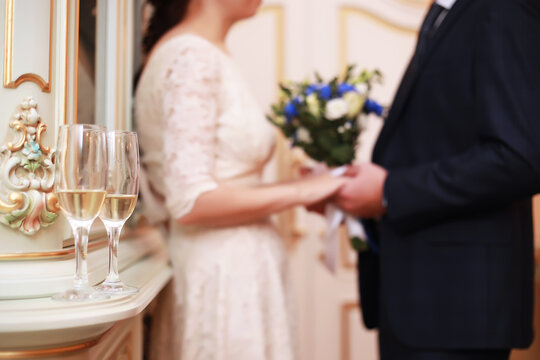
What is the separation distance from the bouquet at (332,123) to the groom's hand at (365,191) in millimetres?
85

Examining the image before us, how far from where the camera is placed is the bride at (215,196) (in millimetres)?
1287

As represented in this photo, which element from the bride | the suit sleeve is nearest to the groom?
the suit sleeve

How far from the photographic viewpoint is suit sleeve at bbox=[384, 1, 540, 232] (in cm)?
123

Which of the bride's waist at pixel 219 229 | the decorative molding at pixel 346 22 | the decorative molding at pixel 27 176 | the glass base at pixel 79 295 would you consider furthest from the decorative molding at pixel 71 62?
the decorative molding at pixel 346 22

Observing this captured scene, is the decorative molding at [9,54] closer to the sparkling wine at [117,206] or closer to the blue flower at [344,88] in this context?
the sparkling wine at [117,206]

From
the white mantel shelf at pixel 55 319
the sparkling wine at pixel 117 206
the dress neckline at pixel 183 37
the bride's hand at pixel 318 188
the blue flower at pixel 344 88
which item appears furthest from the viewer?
the blue flower at pixel 344 88

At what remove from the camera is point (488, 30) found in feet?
4.20

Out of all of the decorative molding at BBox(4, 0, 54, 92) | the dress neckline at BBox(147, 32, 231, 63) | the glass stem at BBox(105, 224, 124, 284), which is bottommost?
the glass stem at BBox(105, 224, 124, 284)

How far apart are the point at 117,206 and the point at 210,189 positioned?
57 centimetres

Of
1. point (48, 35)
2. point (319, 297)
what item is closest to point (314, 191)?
point (48, 35)

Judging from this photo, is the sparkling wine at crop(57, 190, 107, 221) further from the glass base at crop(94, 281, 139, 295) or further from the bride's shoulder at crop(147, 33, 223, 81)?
the bride's shoulder at crop(147, 33, 223, 81)

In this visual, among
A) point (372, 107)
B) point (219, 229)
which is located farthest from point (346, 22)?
point (219, 229)

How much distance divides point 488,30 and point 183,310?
104 cm

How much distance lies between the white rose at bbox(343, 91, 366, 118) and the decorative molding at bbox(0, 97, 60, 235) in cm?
97
